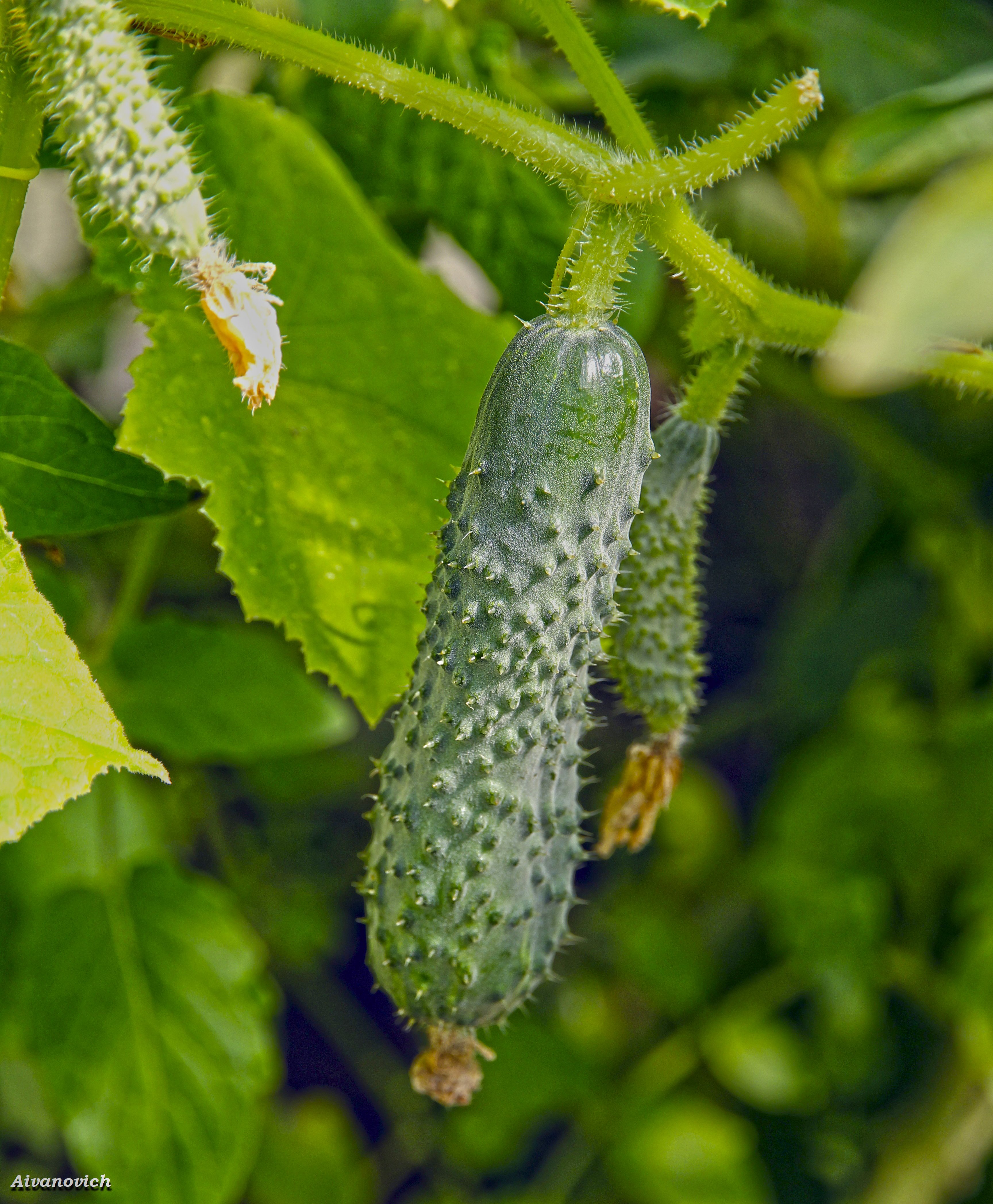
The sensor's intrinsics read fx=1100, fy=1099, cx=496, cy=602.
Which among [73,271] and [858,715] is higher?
[73,271]

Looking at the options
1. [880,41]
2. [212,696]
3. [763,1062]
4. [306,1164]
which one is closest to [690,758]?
[763,1062]

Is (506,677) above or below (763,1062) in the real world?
above

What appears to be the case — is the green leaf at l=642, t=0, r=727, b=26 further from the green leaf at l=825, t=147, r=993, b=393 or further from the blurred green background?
→ the green leaf at l=825, t=147, r=993, b=393

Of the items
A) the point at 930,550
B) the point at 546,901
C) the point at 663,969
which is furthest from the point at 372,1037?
the point at 546,901

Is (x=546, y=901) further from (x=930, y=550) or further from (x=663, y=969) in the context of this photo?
(x=663, y=969)

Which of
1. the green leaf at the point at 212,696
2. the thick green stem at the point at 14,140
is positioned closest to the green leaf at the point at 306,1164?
the green leaf at the point at 212,696

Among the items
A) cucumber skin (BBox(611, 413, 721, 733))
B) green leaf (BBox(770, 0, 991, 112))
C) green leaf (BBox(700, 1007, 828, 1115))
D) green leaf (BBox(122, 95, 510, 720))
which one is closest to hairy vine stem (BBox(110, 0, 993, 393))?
cucumber skin (BBox(611, 413, 721, 733))

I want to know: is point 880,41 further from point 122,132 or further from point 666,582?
point 122,132
